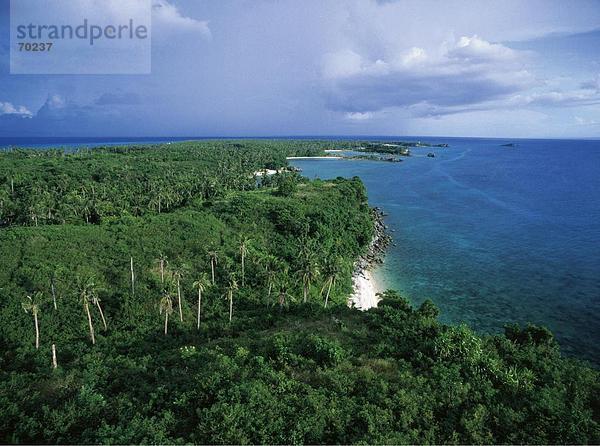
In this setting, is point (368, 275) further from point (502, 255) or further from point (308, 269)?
point (502, 255)

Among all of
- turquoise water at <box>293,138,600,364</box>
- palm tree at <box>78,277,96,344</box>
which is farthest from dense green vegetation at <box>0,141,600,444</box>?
turquoise water at <box>293,138,600,364</box>

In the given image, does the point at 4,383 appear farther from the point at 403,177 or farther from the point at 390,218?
the point at 403,177

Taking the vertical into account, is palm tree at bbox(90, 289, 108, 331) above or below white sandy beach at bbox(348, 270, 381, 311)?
above

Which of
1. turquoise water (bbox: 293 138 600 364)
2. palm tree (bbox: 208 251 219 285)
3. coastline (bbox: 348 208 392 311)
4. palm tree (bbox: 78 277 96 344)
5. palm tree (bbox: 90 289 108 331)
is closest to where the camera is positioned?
palm tree (bbox: 78 277 96 344)

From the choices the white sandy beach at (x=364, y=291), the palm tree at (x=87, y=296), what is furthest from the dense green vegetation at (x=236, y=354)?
the white sandy beach at (x=364, y=291)

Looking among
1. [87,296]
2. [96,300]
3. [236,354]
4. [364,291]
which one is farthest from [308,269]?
[87,296]

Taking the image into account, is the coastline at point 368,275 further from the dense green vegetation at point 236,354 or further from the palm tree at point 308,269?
the palm tree at point 308,269

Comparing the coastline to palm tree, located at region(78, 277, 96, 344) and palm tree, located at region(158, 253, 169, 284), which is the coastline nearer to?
palm tree, located at region(158, 253, 169, 284)
